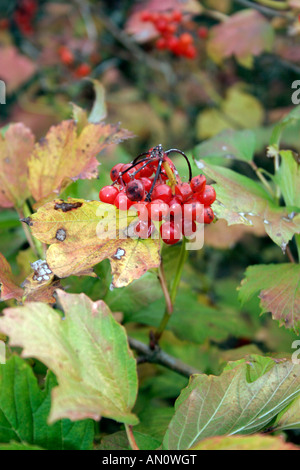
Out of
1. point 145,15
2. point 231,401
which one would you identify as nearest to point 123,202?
point 231,401

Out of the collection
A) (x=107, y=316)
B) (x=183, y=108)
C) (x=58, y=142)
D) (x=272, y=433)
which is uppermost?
(x=58, y=142)

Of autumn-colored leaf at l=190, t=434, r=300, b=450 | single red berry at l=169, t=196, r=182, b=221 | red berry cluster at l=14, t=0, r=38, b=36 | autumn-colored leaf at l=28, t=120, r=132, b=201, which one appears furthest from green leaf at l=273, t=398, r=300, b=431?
red berry cluster at l=14, t=0, r=38, b=36

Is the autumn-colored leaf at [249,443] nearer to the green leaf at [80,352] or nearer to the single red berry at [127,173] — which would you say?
the green leaf at [80,352]

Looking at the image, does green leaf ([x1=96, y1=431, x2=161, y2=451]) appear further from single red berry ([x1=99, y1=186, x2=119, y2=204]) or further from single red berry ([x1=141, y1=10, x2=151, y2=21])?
single red berry ([x1=141, y1=10, x2=151, y2=21])
